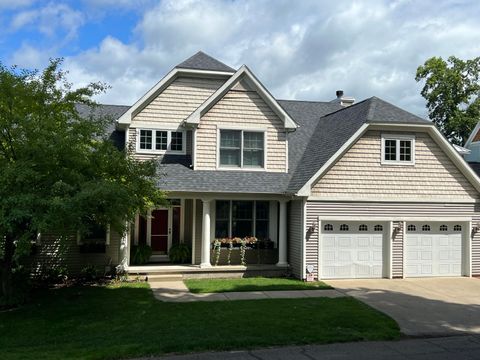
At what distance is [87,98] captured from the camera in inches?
516

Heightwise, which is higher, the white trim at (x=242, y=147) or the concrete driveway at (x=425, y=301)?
the white trim at (x=242, y=147)

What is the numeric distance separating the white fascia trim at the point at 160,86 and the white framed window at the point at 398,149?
657 cm

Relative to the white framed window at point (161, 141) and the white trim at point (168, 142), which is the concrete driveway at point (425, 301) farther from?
the white framed window at point (161, 141)

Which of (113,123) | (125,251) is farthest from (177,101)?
(125,251)

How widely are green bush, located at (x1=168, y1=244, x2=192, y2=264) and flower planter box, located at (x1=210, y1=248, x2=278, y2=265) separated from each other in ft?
3.17

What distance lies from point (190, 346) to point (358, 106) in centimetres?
1309

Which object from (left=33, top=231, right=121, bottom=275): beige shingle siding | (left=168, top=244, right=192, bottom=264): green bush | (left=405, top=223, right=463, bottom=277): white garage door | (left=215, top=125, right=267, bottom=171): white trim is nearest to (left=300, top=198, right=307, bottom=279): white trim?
(left=215, top=125, right=267, bottom=171): white trim

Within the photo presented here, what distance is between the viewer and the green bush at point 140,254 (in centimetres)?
1709

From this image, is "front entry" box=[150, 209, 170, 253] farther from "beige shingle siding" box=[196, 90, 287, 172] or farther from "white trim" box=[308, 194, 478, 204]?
"white trim" box=[308, 194, 478, 204]

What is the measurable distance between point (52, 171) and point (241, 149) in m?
8.24

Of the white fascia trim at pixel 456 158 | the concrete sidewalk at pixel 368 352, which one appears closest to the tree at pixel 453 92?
the white fascia trim at pixel 456 158

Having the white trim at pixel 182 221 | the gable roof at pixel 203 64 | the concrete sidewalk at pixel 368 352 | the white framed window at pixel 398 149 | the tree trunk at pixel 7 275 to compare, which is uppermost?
the gable roof at pixel 203 64

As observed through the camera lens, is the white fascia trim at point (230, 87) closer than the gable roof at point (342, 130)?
No

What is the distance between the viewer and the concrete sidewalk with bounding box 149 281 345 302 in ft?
43.0
